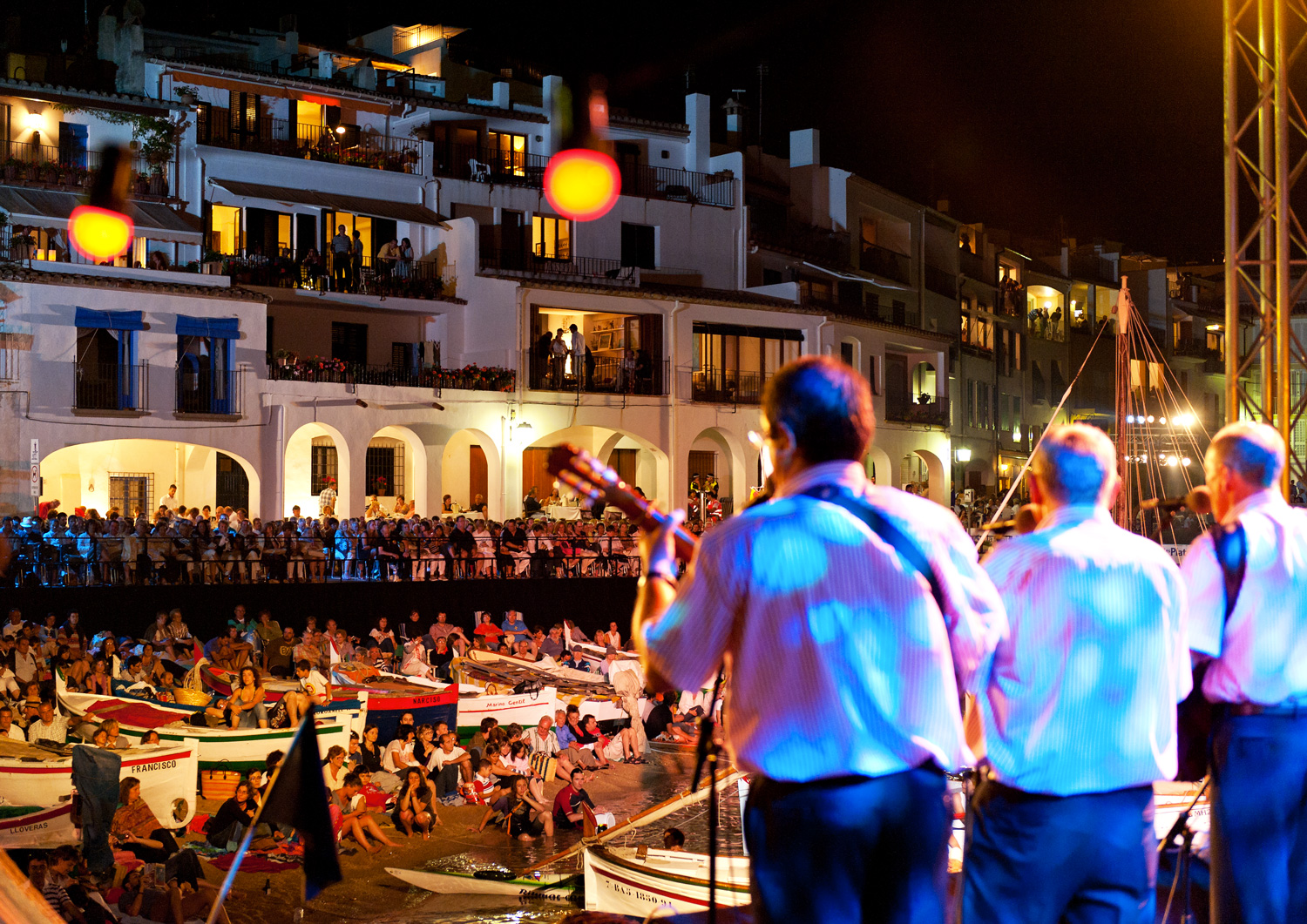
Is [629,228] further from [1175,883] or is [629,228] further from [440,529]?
[1175,883]

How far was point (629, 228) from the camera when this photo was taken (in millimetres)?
37844

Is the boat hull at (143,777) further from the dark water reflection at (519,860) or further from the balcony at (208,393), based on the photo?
the balcony at (208,393)

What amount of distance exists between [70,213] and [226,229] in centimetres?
399

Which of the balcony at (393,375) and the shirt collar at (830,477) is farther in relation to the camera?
the balcony at (393,375)

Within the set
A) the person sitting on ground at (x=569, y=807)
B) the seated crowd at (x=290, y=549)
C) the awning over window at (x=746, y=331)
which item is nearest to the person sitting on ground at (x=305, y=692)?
the person sitting on ground at (x=569, y=807)

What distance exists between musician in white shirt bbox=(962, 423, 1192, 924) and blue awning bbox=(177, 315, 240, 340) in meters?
27.0

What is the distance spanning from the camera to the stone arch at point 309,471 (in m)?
29.4

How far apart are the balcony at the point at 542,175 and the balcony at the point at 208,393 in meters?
9.61

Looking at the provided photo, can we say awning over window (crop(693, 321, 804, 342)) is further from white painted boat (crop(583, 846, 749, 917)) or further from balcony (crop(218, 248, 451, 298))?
white painted boat (crop(583, 846, 749, 917))

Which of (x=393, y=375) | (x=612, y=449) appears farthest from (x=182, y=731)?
(x=612, y=449)

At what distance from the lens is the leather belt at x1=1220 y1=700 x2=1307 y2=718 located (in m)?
3.51

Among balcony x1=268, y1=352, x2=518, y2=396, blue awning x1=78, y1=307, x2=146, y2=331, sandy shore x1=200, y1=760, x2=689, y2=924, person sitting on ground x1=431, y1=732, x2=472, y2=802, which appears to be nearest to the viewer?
sandy shore x1=200, y1=760, x2=689, y2=924

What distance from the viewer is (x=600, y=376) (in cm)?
3441

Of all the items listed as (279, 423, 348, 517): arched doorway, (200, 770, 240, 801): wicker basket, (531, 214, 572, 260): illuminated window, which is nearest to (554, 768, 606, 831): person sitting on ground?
(200, 770, 240, 801): wicker basket
